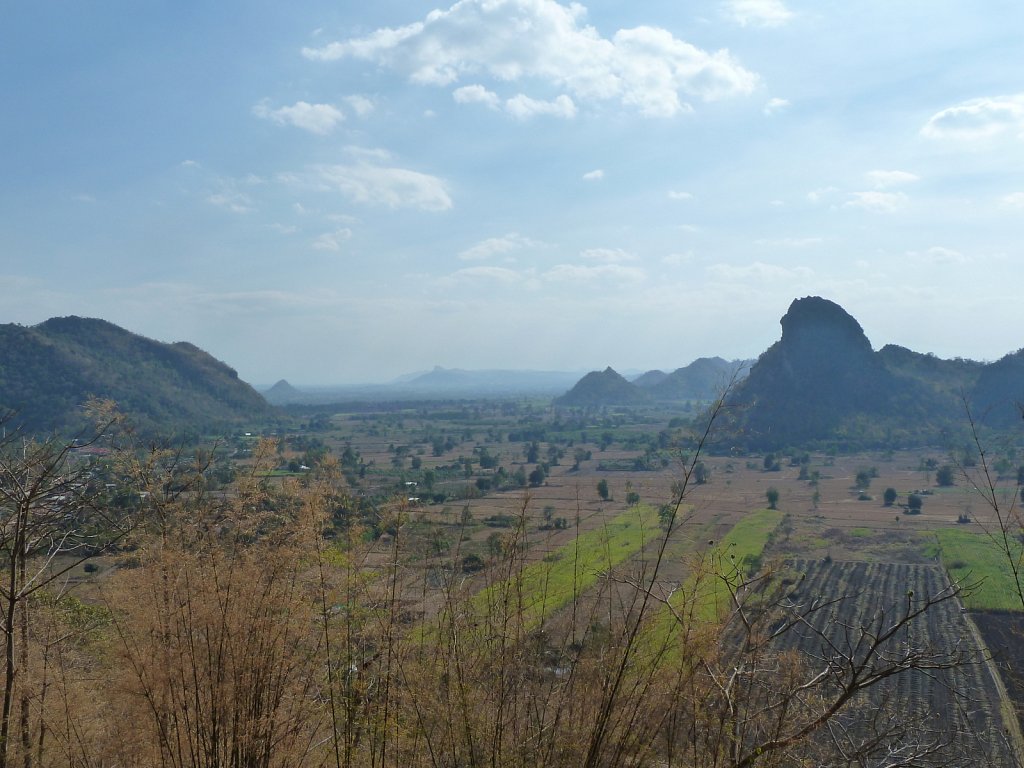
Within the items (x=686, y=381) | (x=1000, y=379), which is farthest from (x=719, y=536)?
(x=686, y=381)

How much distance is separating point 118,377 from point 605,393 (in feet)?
297

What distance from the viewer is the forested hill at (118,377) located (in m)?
52.5

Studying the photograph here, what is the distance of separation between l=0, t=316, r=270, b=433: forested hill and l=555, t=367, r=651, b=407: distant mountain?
62.9 meters

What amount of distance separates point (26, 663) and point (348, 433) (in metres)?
73.6

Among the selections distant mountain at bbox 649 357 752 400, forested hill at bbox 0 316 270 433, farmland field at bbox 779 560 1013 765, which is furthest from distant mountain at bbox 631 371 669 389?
farmland field at bbox 779 560 1013 765

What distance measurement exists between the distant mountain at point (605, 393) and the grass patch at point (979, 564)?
4018 inches

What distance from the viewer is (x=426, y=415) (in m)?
104

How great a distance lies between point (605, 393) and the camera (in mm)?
137125

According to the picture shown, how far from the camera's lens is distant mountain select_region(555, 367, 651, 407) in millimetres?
131975

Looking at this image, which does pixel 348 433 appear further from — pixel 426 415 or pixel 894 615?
pixel 894 615

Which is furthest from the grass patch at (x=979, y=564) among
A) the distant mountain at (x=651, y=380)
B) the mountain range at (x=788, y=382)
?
the distant mountain at (x=651, y=380)

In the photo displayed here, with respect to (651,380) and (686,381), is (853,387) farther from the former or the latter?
(651,380)

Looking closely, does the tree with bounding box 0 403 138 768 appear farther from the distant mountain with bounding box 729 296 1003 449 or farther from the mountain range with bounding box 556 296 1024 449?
the distant mountain with bounding box 729 296 1003 449

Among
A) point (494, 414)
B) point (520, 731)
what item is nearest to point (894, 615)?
point (520, 731)
